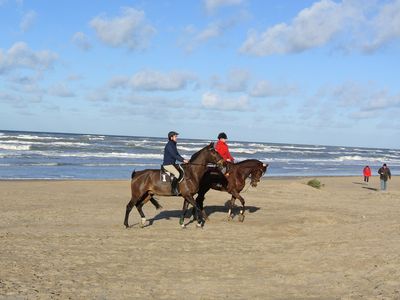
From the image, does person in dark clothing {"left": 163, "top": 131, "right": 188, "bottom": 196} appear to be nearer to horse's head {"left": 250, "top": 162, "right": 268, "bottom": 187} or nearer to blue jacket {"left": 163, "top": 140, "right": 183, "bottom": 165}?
blue jacket {"left": 163, "top": 140, "right": 183, "bottom": 165}

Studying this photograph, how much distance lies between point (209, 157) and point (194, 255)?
344cm

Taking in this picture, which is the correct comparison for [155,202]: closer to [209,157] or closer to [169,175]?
→ [169,175]

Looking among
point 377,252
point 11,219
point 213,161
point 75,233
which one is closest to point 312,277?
point 377,252

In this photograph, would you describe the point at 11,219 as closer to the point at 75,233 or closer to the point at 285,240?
the point at 75,233

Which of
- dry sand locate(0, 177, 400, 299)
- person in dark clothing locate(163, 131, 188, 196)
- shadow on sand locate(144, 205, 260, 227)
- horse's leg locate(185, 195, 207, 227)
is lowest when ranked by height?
shadow on sand locate(144, 205, 260, 227)

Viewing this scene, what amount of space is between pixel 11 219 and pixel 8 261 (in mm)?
5755

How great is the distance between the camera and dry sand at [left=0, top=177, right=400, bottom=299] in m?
7.36

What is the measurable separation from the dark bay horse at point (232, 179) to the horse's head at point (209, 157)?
129cm

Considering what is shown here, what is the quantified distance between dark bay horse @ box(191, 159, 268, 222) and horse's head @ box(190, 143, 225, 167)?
4.24 ft

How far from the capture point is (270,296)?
23.3 feet

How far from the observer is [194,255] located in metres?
9.88

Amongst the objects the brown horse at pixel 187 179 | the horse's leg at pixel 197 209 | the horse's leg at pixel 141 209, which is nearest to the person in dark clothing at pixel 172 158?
the brown horse at pixel 187 179

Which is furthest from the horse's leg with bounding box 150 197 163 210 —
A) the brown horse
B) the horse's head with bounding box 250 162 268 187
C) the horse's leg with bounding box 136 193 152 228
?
the horse's head with bounding box 250 162 268 187

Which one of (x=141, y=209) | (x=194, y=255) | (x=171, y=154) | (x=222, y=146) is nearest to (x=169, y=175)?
(x=171, y=154)
